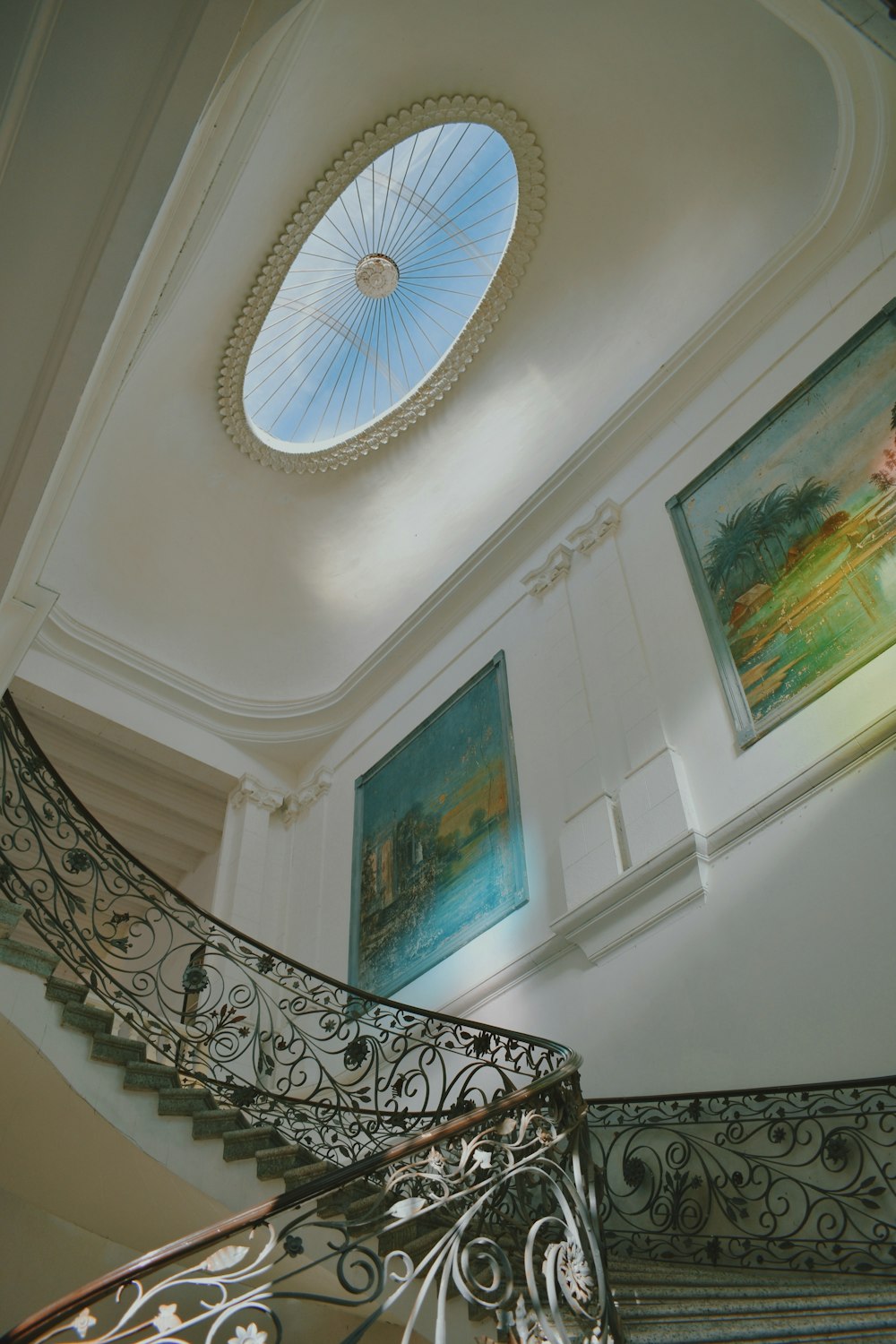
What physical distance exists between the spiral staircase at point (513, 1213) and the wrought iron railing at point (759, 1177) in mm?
14

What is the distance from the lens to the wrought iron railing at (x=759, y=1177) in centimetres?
499

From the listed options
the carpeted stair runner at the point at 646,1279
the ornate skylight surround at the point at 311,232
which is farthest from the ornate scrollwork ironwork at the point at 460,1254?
the ornate skylight surround at the point at 311,232

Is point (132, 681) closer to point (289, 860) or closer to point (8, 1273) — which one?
point (289, 860)

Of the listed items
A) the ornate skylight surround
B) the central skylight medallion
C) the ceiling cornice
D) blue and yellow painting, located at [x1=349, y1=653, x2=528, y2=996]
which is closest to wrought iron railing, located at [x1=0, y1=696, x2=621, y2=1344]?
blue and yellow painting, located at [x1=349, y1=653, x2=528, y2=996]

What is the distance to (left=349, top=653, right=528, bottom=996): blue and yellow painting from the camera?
29.9ft

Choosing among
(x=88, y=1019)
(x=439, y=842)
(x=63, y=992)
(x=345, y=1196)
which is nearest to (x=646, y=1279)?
(x=345, y=1196)

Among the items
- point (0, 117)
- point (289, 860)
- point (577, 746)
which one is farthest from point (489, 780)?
point (0, 117)

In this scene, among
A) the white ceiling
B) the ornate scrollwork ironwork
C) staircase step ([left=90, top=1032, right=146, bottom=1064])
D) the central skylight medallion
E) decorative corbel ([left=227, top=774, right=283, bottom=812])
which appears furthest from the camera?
decorative corbel ([left=227, top=774, right=283, bottom=812])

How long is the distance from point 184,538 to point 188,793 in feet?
9.89

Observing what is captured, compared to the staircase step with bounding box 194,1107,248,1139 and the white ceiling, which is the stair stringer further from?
the white ceiling

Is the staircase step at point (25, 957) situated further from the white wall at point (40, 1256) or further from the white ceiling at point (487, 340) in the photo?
the white ceiling at point (487, 340)

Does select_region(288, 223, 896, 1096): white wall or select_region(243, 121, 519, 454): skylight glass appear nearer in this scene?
select_region(288, 223, 896, 1096): white wall

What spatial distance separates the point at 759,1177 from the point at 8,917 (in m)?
4.10

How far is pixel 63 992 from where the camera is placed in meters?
5.74
